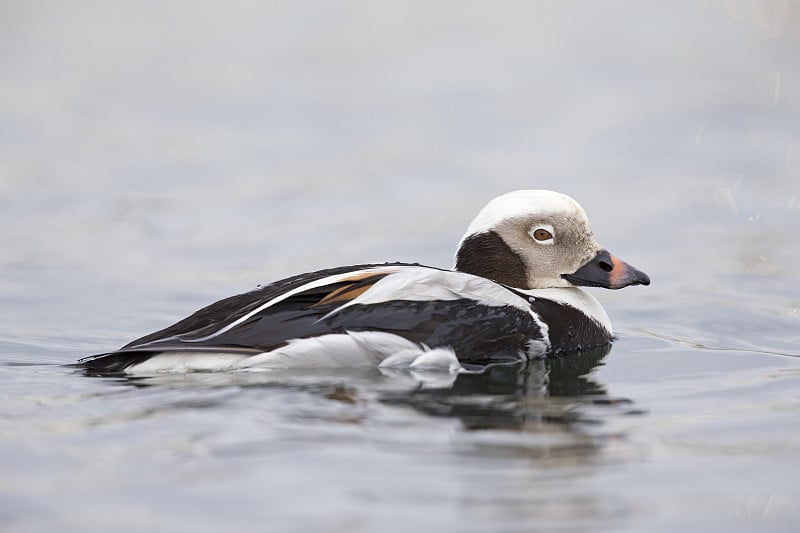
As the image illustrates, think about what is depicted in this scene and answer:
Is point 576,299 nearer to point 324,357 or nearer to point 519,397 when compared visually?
point 519,397

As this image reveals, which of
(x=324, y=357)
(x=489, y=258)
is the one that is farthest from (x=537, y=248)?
(x=324, y=357)

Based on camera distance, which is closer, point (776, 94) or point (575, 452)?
point (575, 452)

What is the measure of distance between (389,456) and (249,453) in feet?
2.00

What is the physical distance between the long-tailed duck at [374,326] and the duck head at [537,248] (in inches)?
0.9

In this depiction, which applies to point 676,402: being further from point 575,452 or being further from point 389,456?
point 389,456

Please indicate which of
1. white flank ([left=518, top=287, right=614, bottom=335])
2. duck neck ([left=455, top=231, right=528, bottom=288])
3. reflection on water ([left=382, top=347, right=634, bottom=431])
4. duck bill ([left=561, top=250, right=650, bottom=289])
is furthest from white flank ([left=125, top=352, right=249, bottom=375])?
duck bill ([left=561, top=250, right=650, bottom=289])

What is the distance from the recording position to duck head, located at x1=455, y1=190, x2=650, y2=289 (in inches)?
340

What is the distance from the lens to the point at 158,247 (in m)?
12.8

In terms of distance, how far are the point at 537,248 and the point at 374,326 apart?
5.10ft

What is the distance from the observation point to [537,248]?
28.6ft

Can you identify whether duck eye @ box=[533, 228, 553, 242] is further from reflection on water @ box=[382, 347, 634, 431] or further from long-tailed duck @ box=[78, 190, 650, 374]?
reflection on water @ box=[382, 347, 634, 431]

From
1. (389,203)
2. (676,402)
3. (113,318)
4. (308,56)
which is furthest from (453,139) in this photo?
(676,402)

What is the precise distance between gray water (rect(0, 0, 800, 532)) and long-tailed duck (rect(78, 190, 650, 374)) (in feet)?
0.48

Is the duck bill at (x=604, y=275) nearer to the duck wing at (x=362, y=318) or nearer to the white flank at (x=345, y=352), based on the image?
the duck wing at (x=362, y=318)
